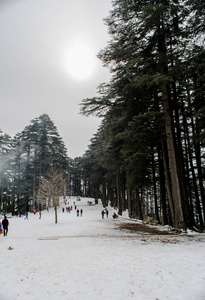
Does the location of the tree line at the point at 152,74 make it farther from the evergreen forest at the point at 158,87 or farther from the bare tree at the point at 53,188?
the bare tree at the point at 53,188

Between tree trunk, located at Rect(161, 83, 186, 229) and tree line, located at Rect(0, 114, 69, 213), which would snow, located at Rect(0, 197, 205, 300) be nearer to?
tree trunk, located at Rect(161, 83, 186, 229)

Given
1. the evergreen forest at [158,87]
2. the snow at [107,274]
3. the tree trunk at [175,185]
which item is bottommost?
the snow at [107,274]

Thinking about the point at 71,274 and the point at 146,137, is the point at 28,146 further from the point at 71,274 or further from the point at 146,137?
the point at 71,274

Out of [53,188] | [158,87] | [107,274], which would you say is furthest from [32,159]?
[107,274]

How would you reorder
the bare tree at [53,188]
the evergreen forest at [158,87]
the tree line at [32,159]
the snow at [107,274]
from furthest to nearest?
the tree line at [32,159] → the bare tree at [53,188] → the evergreen forest at [158,87] → the snow at [107,274]

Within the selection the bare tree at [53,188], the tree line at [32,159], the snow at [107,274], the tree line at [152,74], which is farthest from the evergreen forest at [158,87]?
the tree line at [32,159]

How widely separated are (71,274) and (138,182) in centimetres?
1322

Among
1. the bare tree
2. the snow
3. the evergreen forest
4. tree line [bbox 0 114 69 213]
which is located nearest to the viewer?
the snow

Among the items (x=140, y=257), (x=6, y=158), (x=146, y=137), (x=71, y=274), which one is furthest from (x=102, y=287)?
(x=6, y=158)

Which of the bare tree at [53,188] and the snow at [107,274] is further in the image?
the bare tree at [53,188]

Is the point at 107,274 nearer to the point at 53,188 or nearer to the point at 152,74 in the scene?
the point at 152,74

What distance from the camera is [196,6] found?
391 inches

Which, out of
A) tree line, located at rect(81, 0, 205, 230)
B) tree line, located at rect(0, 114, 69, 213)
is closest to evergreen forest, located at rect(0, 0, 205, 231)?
tree line, located at rect(81, 0, 205, 230)

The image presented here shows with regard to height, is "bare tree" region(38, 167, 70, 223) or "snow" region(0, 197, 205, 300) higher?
"bare tree" region(38, 167, 70, 223)
